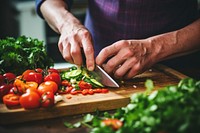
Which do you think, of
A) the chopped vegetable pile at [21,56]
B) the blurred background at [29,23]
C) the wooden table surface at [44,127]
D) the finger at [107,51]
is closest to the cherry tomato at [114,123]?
the wooden table surface at [44,127]

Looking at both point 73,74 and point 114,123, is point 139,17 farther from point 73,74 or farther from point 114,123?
point 114,123

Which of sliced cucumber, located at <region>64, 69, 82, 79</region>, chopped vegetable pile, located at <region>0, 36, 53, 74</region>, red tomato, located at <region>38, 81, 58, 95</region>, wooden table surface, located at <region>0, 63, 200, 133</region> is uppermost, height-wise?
chopped vegetable pile, located at <region>0, 36, 53, 74</region>

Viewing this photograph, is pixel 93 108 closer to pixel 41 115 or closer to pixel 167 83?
pixel 41 115

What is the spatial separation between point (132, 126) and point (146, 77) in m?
0.76

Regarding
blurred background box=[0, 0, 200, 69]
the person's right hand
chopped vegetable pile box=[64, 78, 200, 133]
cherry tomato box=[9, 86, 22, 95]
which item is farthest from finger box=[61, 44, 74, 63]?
blurred background box=[0, 0, 200, 69]

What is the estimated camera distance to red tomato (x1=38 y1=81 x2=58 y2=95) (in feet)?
4.80

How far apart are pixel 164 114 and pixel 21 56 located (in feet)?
3.24

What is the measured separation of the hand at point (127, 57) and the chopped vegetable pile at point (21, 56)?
14.3 inches

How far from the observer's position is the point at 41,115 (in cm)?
138

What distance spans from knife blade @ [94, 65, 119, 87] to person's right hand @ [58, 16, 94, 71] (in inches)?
1.3

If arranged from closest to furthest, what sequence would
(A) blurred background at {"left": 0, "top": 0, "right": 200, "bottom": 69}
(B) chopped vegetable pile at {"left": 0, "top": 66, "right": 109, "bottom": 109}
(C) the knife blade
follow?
(B) chopped vegetable pile at {"left": 0, "top": 66, "right": 109, "bottom": 109}, (C) the knife blade, (A) blurred background at {"left": 0, "top": 0, "right": 200, "bottom": 69}

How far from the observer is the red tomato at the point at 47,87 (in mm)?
1462

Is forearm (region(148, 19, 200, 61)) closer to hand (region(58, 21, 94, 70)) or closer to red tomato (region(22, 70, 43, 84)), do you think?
hand (region(58, 21, 94, 70))

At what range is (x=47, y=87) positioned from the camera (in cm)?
149
